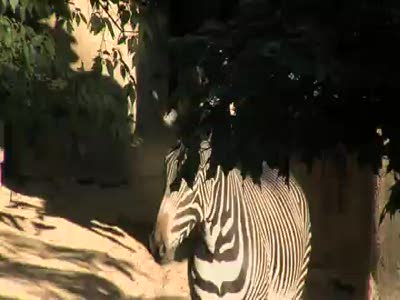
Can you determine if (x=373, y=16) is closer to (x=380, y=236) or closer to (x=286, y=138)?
(x=286, y=138)

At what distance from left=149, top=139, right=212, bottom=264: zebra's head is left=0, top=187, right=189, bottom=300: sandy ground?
2.19 m

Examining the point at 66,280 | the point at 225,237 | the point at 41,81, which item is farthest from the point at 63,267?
the point at 225,237

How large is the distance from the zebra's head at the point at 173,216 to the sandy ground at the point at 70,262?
2190mm

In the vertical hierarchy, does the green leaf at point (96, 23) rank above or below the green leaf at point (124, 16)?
below

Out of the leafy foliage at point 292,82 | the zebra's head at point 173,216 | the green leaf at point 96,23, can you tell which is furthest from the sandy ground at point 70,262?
the leafy foliage at point 292,82

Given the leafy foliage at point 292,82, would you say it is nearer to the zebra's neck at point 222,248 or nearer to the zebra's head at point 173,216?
the zebra's head at point 173,216

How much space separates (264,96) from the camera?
2.34 m

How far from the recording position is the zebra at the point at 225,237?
5660 mm

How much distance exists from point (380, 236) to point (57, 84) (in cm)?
277

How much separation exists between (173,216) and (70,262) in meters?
3.15

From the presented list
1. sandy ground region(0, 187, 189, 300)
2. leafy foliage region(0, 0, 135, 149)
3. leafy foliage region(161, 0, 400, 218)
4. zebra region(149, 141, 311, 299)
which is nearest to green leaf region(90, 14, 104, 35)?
leafy foliage region(0, 0, 135, 149)

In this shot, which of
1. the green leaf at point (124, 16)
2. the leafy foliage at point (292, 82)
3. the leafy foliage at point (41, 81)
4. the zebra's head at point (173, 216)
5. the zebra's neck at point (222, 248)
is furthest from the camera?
the green leaf at point (124, 16)

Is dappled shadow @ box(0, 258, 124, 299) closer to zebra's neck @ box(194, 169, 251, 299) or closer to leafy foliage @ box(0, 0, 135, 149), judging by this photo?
leafy foliage @ box(0, 0, 135, 149)

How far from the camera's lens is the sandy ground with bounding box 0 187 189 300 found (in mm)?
7960
